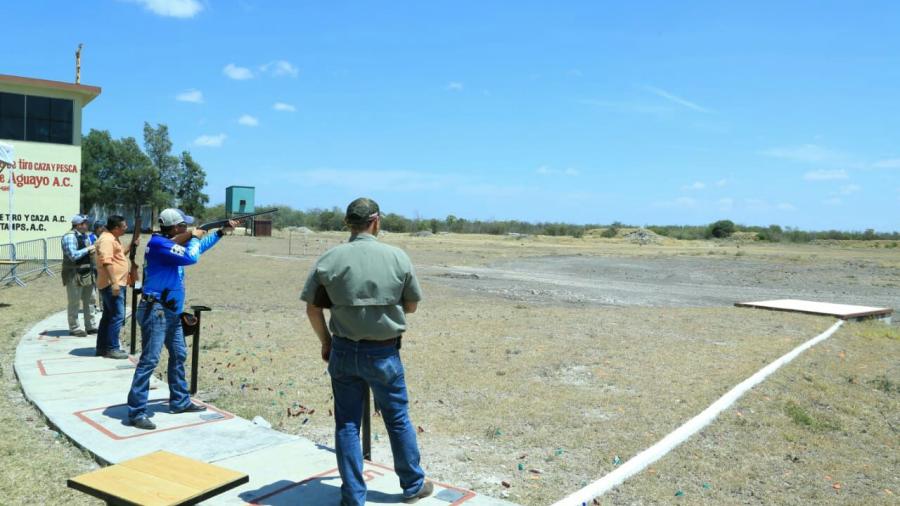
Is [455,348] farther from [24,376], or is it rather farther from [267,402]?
[24,376]

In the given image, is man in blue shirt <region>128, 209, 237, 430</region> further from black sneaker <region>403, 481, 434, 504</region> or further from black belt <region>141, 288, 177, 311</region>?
black sneaker <region>403, 481, 434, 504</region>

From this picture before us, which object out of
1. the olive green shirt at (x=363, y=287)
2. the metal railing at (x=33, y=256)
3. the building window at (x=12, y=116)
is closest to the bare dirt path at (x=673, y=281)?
the metal railing at (x=33, y=256)

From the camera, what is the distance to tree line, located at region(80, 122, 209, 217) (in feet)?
190

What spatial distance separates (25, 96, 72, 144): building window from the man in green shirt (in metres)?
22.2

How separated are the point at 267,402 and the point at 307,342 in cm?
329

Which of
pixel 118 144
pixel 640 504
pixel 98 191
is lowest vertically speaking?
pixel 640 504

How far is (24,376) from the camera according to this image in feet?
22.8

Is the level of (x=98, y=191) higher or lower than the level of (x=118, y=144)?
lower

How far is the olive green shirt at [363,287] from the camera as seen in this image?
12.3 ft

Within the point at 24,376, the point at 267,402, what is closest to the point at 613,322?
the point at 267,402

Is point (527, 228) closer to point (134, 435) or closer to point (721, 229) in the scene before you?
point (721, 229)

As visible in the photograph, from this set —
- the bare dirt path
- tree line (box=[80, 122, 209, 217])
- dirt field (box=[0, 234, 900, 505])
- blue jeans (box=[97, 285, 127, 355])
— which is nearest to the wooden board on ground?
dirt field (box=[0, 234, 900, 505])

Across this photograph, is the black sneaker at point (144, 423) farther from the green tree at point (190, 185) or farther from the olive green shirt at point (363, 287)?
the green tree at point (190, 185)

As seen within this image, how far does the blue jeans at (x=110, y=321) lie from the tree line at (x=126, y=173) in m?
52.9
